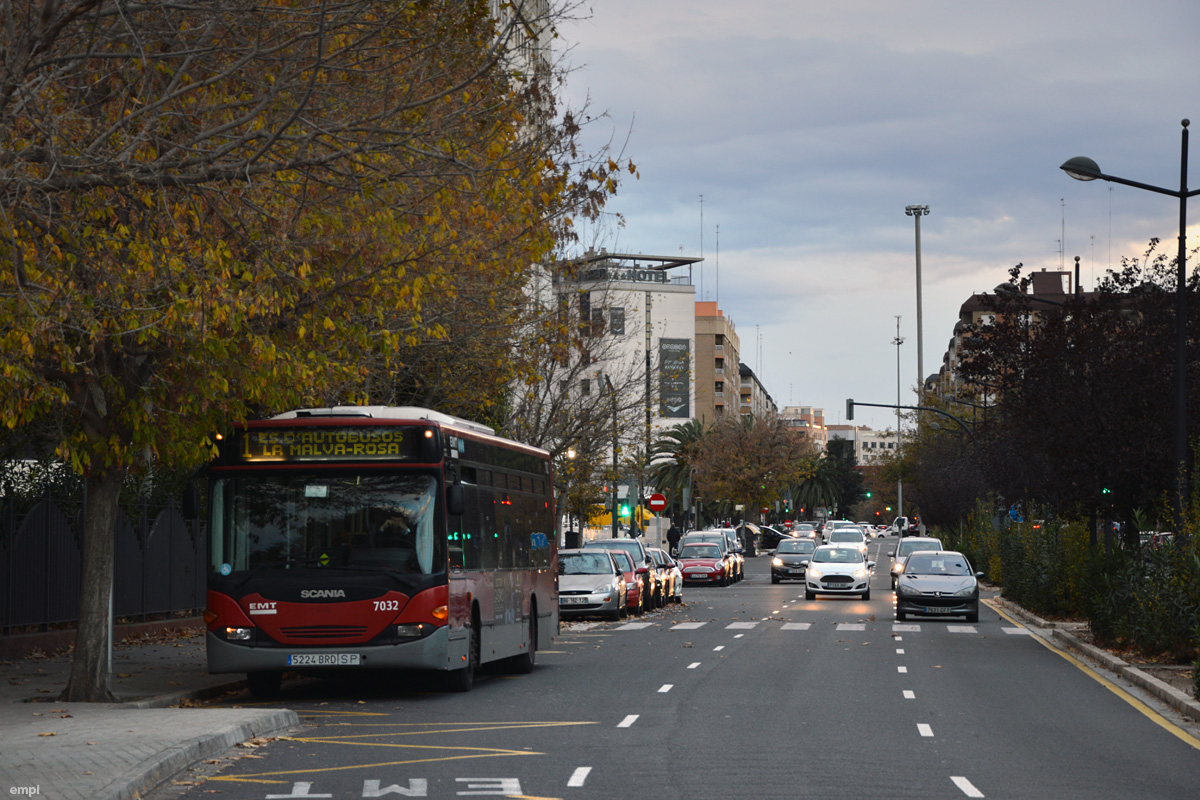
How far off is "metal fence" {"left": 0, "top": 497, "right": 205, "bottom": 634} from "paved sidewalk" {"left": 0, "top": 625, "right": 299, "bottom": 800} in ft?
6.07

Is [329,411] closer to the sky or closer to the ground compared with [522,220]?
closer to the ground

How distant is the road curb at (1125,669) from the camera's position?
16.5m

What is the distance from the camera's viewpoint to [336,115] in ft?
51.8

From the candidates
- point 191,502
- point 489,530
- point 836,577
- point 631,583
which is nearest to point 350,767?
point 191,502

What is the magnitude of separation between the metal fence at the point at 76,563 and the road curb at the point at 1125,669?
1341 cm

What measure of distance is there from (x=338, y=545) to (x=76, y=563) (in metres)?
9.60

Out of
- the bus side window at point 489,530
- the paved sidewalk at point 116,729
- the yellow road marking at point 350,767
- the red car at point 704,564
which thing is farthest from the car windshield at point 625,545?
the yellow road marking at point 350,767

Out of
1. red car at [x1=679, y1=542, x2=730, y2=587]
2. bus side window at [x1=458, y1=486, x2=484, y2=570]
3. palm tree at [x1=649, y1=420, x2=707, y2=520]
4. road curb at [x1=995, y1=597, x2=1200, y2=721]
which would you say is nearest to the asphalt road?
road curb at [x1=995, y1=597, x2=1200, y2=721]

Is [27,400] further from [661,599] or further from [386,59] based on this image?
[661,599]

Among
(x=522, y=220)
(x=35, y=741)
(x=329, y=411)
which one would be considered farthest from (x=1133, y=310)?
(x=35, y=741)

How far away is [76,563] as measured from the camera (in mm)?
25516

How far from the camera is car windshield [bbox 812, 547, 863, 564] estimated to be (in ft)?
153

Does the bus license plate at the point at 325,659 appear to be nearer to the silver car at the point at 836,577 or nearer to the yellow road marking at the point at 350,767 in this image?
the yellow road marking at the point at 350,767

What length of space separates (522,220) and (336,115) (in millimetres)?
4216
